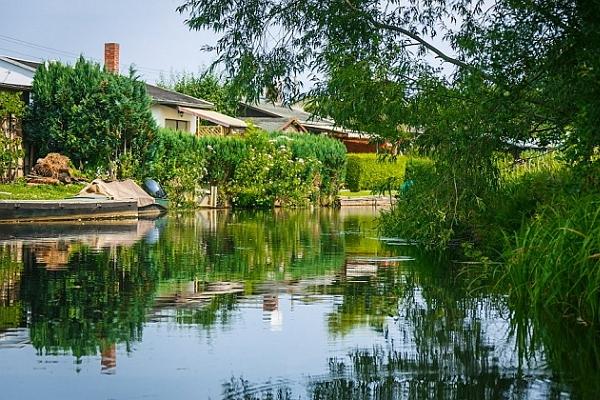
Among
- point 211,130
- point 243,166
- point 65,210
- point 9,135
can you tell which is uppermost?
point 211,130

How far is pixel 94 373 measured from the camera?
8.94 meters

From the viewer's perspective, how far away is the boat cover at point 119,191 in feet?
115

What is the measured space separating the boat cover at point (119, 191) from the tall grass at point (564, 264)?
22551 millimetres

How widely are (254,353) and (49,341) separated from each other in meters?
1.94

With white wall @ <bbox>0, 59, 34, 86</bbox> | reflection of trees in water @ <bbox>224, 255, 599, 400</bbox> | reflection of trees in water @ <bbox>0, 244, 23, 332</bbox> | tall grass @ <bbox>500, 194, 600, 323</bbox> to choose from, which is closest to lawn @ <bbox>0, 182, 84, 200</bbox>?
Answer: white wall @ <bbox>0, 59, 34, 86</bbox>

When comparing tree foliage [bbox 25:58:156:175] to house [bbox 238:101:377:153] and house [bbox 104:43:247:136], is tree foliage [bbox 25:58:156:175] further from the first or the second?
house [bbox 238:101:377:153]

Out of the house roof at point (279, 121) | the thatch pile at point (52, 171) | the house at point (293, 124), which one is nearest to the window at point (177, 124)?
the house at point (293, 124)

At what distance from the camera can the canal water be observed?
8.53 meters

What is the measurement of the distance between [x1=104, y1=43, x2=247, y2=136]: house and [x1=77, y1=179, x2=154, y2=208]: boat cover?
13116mm

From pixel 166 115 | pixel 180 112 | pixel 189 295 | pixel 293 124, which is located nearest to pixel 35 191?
pixel 166 115

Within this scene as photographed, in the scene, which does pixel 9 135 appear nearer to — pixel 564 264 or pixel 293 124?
pixel 293 124

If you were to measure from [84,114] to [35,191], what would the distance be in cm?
430

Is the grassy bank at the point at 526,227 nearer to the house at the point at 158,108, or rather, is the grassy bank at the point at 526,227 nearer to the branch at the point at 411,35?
the branch at the point at 411,35

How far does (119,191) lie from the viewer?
118 ft
